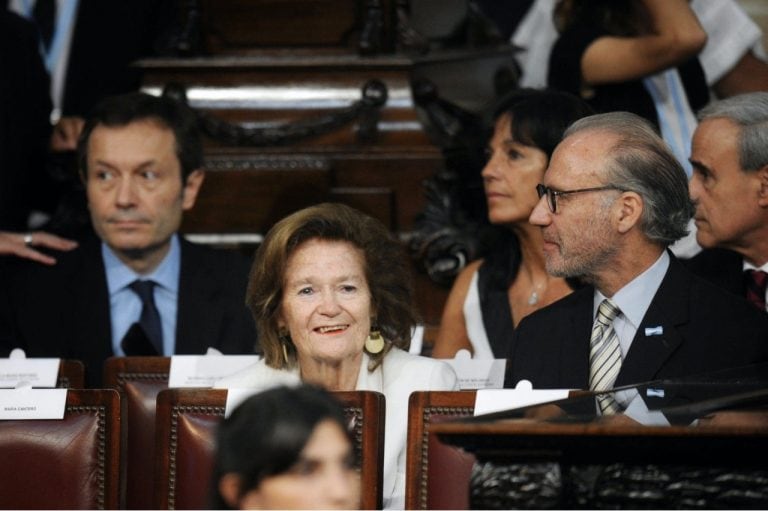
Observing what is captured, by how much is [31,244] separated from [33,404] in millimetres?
1568

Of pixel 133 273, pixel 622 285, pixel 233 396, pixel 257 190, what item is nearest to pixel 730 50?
pixel 257 190

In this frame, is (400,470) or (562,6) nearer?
(400,470)

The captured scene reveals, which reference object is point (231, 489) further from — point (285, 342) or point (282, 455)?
point (285, 342)

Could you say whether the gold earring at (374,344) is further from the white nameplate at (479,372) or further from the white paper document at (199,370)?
the white paper document at (199,370)

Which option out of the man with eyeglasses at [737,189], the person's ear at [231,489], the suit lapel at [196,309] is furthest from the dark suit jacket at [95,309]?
the person's ear at [231,489]

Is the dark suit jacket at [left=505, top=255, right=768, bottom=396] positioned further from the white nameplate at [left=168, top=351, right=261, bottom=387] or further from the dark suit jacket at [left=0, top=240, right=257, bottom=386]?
the dark suit jacket at [left=0, top=240, right=257, bottom=386]

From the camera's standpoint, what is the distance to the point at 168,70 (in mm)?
5777

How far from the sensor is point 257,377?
158 inches

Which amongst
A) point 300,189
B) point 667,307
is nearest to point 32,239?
point 300,189

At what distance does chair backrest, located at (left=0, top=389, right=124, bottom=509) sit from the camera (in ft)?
11.7

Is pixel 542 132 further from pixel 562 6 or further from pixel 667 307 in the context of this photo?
pixel 667 307

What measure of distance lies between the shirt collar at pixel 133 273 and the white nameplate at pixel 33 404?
142cm

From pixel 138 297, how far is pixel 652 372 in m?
1.91

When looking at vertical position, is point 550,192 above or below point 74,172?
below
